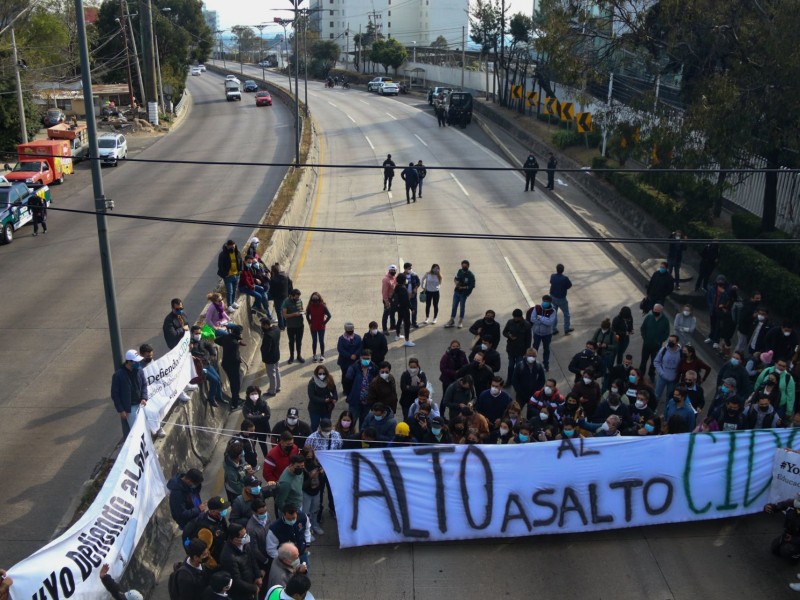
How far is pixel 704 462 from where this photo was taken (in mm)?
9898

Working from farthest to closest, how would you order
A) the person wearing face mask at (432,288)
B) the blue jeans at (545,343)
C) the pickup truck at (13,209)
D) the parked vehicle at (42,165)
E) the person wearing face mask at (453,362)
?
1. the parked vehicle at (42,165)
2. the pickup truck at (13,209)
3. the person wearing face mask at (432,288)
4. the blue jeans at (545,343)
5. the person wearing face mask at (453,362)

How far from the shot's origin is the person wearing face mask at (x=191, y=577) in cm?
721

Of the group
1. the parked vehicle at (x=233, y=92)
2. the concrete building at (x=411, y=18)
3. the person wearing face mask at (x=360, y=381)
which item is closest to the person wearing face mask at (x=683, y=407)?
the person wearing face mask at (x=360, y=381)

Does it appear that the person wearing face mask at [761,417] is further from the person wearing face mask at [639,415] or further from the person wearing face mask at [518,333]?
the person wearing face mask at [518,333]

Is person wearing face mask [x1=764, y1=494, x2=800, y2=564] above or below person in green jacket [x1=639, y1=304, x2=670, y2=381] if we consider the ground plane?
below

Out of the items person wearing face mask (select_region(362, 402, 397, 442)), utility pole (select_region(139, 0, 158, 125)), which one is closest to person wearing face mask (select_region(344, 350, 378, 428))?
person wearing face mask (select_region(362, 402, 397, 442))

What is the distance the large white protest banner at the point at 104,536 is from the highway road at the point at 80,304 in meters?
2.01

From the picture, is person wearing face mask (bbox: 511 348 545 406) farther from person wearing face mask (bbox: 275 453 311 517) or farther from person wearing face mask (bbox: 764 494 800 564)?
person wearing face mask (bbox: 275 453 311 517)

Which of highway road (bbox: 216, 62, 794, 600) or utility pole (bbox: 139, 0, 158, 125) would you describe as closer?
highway road (bbox: 216, 62, 794, 600)

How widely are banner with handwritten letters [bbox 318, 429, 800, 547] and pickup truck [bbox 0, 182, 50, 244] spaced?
17.7m

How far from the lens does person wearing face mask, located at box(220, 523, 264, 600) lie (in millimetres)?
7613

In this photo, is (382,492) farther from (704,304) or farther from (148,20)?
(148,20)

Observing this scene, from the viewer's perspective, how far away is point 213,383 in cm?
1241

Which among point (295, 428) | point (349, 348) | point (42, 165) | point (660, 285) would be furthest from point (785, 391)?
point (42, 165)
